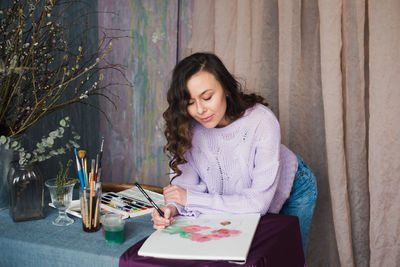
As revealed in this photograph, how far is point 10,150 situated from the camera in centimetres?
119

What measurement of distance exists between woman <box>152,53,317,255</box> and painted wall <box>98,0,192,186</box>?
890 mm

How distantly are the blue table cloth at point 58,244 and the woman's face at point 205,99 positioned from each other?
1.29 ft

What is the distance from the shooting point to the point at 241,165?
1334mm

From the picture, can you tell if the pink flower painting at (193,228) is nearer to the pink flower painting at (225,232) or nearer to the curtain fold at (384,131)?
the pink flower painting at (225,232)

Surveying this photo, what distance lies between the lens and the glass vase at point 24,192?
1.12m

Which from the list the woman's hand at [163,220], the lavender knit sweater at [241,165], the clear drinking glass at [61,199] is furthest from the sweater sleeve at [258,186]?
the clear drinking glass at [61,199]

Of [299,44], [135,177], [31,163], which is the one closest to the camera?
[31,163]

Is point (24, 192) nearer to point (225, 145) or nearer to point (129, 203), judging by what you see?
point (129, 203)

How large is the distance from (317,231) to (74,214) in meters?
1.11

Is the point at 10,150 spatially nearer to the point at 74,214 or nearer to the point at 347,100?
the point at 74,214

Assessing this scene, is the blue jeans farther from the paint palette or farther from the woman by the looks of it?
the paint palette

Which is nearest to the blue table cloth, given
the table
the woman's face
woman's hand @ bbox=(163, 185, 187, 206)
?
the table

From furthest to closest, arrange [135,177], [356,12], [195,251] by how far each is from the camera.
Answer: [135,177] < [356,12] < [195,251]

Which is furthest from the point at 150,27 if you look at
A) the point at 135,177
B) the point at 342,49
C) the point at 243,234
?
the point at 243,234
